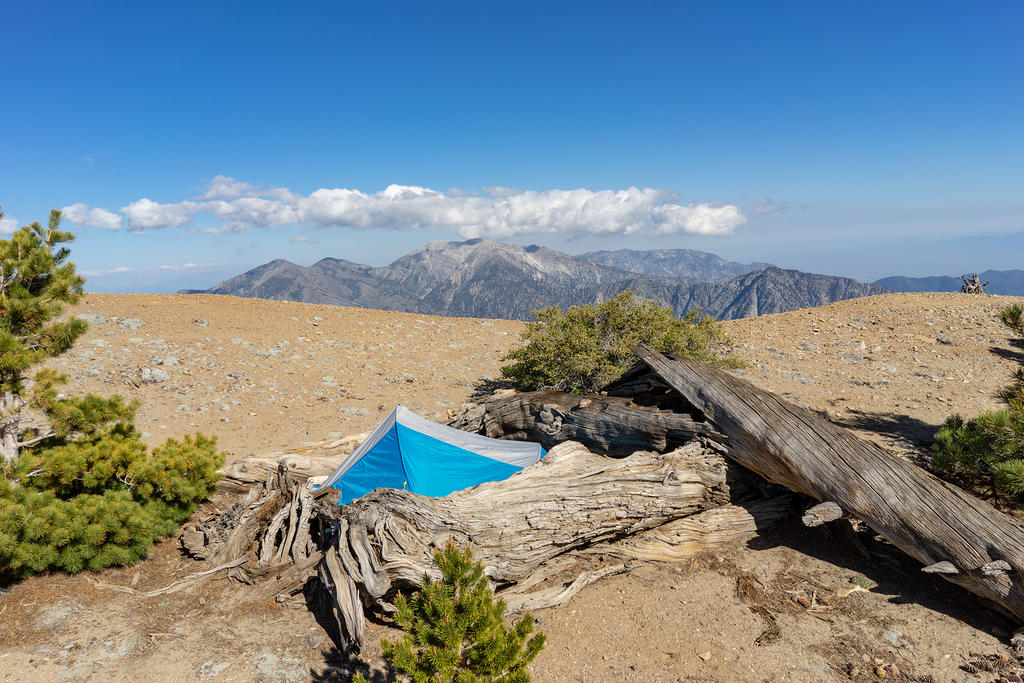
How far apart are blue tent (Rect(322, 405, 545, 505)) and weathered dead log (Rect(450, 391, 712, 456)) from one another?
770 mm


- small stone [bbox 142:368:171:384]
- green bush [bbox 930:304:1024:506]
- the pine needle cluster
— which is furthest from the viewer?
small stone [bbox 142:368:171:384]

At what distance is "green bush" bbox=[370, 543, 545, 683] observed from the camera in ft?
11.6

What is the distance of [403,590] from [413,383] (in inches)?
472

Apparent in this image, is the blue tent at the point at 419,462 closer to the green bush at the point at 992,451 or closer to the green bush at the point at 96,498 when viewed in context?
the green bush at the point at 96,498

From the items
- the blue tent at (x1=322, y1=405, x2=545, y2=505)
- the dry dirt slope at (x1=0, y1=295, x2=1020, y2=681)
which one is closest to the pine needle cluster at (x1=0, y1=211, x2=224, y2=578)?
the dry dirt slope at (x1=0, y1=295, x2=1020, y2=681)

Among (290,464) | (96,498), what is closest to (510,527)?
(290,464)

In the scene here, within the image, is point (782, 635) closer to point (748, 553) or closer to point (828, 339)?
point (748, 553)

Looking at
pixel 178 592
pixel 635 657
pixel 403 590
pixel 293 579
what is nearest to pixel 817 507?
pixel 635 657

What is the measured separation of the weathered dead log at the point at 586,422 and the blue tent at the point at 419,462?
0.77 meters

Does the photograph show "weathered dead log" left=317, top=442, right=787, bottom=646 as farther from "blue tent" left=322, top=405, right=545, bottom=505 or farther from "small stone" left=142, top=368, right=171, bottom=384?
"small stone" left=142, top=368, right=171, bottom=384

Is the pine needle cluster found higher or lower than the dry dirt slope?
higher

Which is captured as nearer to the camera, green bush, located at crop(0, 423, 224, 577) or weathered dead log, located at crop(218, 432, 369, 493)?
green bush, located at crop(0, 423, 224, 577)

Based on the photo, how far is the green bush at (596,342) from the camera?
48.0 feet

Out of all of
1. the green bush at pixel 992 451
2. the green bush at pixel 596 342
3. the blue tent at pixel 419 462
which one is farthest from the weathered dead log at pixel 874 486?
the green bush at pixel 596 342
